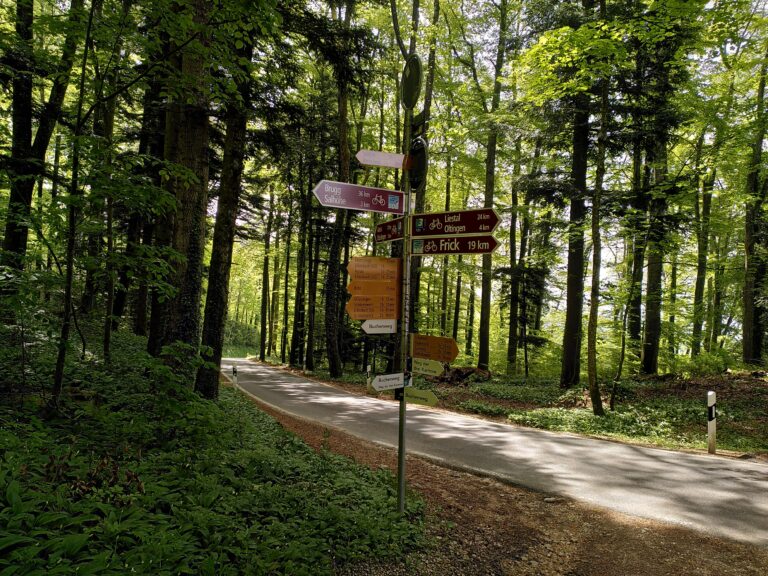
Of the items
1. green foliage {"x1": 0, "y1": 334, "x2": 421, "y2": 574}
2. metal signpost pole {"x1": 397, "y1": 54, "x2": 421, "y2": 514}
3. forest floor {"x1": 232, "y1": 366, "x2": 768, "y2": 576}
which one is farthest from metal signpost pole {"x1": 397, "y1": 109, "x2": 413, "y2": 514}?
forest floor {"x1": 232, "y1": 366, "x2": 768, "y2": 576}

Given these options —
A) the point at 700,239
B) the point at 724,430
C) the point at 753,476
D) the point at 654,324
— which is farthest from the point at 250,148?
the point at 700,239

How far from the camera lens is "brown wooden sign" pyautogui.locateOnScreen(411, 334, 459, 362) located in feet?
13.5

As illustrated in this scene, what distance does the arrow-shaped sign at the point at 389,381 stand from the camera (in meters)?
4.01

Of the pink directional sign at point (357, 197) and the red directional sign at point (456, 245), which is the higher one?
the pink directional sign at point (357, 197)

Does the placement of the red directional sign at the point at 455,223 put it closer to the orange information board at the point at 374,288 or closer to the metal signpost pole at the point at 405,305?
the metal signpost pole at the point at 405,305

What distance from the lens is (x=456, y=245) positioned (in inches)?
162

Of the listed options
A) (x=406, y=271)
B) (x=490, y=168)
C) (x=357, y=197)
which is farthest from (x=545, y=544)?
(x=490, y=168)

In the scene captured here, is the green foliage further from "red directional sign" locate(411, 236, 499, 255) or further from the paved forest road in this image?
"red directional sign" locate(411, 236, 499, 255)

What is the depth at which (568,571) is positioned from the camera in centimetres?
376

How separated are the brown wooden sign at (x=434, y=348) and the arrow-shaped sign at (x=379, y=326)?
0.80 ft

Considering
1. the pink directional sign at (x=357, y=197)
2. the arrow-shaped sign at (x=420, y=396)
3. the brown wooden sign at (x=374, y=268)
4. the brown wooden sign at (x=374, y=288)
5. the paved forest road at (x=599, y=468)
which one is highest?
the pink directional sign at (x=357, y=197)

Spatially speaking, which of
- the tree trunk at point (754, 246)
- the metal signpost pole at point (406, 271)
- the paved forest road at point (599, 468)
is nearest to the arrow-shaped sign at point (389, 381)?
the metal signpost pole at point (406, 271)

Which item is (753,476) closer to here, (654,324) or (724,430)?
(724,430)

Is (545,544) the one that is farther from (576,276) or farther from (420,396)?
(576,276)
